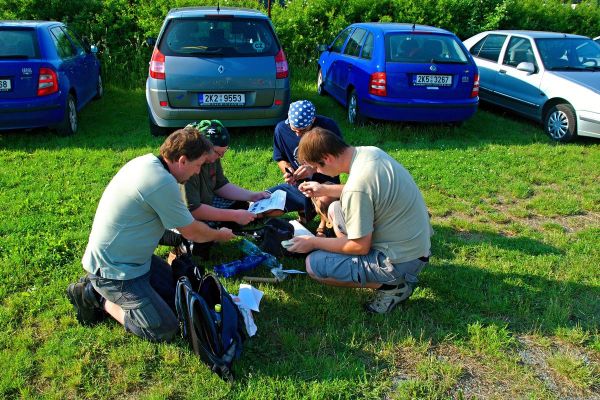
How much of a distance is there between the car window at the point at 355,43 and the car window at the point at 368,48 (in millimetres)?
214

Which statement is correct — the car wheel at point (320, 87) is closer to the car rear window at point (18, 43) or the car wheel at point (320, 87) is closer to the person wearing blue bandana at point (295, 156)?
the car rear window at point (18, 43)

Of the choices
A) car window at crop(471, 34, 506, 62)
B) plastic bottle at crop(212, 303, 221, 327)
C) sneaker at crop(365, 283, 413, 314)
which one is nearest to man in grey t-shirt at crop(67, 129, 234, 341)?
plastic bottle at crop(212, 303, 221, 327)

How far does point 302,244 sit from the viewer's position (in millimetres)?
3674

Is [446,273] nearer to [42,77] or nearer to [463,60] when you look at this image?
[463,60]

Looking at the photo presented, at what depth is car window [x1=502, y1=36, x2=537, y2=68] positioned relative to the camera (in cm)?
877

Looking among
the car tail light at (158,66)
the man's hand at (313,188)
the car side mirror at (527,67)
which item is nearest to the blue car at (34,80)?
the car tail light at (158,66)

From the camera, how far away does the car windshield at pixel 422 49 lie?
7527 millimetres

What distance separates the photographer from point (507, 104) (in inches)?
360

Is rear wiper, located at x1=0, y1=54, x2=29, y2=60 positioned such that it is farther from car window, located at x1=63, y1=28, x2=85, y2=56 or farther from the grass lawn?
car window, located at x1=63, y1=28, x2=85, y2=56

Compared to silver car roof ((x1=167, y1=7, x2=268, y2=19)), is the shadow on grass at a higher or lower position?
lower

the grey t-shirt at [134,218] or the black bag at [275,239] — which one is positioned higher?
the grey t-shirt at [134,218]

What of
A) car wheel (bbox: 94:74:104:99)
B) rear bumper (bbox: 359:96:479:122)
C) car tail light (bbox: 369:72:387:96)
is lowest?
car wheel (bbox: 94:74:104:99)

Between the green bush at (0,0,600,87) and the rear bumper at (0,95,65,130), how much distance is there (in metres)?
3.74

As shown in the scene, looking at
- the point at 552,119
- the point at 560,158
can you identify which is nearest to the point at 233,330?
the point at 560,158
